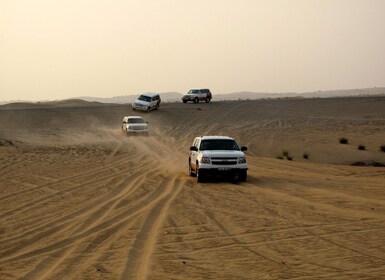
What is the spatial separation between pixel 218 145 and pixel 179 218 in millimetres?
9897

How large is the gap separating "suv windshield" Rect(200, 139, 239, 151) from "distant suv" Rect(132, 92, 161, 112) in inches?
1802

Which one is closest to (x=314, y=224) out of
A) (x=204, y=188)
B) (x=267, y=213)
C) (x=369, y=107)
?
(x=267, y=213)

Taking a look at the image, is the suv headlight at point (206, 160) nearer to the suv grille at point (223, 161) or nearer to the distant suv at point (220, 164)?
the distant suv at point (220, 164)

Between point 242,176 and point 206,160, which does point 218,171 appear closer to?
point 206,160

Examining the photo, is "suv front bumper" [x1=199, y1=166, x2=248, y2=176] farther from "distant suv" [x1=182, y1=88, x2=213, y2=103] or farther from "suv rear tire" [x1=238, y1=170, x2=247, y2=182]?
"distant suv" [x1=182, y1=88, x2=213, y2=103]

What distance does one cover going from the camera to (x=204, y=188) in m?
21.8

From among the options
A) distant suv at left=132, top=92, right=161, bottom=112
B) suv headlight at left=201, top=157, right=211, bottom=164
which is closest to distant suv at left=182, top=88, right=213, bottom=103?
distant suv at left=132, top=92, right=161, bottom=112

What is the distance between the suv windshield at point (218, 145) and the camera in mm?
24828

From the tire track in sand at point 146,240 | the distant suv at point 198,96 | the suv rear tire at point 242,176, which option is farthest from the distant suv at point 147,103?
the tire track in sand at point 146,240

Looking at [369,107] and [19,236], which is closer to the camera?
[19,236]

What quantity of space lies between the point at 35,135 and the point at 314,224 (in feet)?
151

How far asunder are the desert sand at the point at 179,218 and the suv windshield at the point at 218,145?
50.5 inches

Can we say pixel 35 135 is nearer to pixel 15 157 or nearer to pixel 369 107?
pixel 15 157

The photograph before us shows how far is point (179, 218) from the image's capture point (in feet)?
50.0
